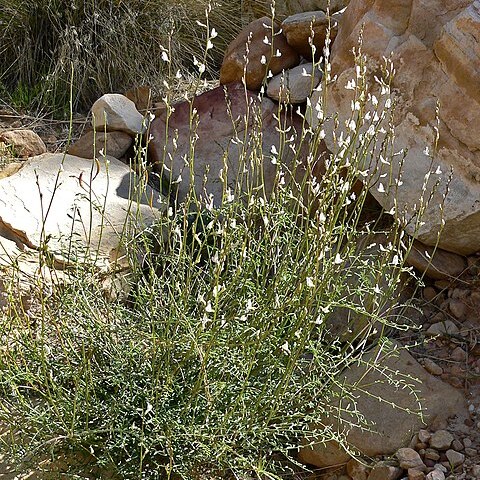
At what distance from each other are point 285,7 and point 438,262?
2.58 metres

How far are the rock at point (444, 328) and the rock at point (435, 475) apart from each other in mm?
625

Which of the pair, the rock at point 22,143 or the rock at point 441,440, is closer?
the rock at point 441,440

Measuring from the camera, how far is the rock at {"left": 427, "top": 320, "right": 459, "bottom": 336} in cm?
309

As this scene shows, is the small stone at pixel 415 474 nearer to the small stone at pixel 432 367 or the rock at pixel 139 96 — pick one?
the small stone at pixel 432 367

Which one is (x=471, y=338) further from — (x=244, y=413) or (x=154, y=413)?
(x=154, y=413)

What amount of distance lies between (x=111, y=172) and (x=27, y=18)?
6.14 ft

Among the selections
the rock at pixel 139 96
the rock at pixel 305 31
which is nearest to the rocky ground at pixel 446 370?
Result: the rock at pixel 305 31

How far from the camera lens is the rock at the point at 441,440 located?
106 inches

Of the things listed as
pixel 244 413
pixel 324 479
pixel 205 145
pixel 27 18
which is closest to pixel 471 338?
pixel 324 479

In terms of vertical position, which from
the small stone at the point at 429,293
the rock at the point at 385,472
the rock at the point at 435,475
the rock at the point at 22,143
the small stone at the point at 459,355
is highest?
the small stone at the point at 429,293

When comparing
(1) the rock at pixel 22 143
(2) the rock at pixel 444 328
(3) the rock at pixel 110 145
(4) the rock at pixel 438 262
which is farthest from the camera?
(1) the rock at pixel 22 143

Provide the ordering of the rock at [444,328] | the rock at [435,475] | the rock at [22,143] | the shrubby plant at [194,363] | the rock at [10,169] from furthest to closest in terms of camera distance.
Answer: the rock at [22,143], the rock at [10,169], the rock at [444,328], the rock at [435,475], the shrubby plant at [194,363]

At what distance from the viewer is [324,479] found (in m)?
2.75

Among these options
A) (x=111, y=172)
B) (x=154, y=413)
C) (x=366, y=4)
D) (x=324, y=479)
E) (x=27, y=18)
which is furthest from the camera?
(x=27, y=18)
